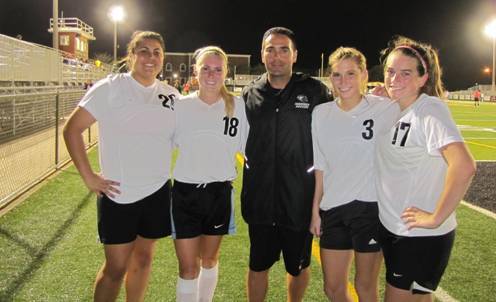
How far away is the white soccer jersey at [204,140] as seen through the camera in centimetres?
336

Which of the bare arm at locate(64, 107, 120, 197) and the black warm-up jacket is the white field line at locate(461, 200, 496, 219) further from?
the bare arm at locate(64, 107, 120, 197)

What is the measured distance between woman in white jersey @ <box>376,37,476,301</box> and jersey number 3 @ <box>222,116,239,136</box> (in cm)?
106

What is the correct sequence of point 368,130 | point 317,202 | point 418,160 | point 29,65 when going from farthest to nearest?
point 29,65
point 317,202
point 368,130
point 418,160

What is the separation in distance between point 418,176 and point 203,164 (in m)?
1.45

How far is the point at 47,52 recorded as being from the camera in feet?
41.7

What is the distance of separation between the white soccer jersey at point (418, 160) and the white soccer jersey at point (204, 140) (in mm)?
1159

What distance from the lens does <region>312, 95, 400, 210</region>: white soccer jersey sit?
3.09m

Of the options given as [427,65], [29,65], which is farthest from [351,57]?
[29,65]

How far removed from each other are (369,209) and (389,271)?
0.42m

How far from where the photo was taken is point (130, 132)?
126 inches

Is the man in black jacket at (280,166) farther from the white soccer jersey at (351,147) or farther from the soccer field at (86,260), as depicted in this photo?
the soccer field at (86,260)

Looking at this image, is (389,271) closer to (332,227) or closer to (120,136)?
(332,227)

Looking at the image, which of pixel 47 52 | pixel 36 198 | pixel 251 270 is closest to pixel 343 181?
pixel 251 270

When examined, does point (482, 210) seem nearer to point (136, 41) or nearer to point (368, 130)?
point (368, 130)
